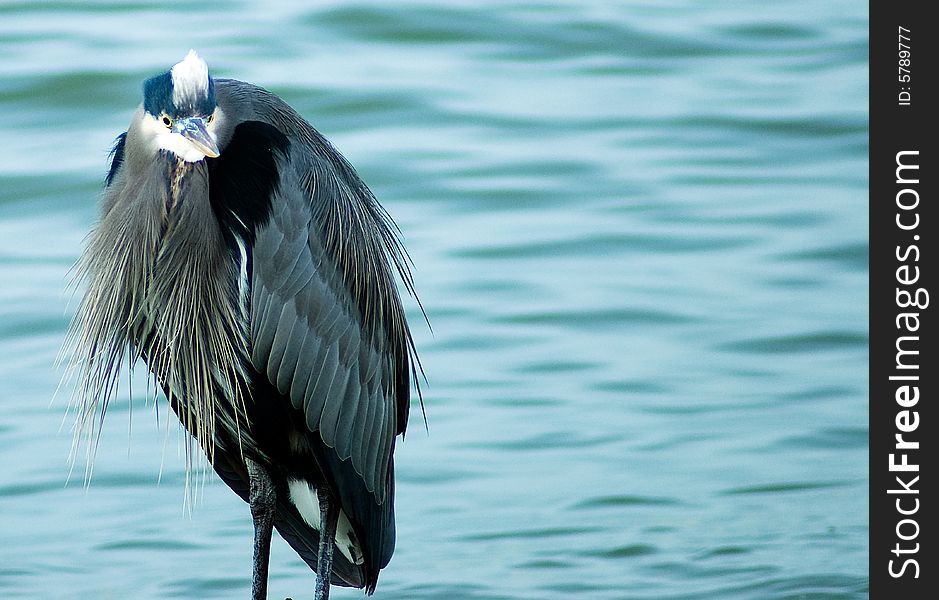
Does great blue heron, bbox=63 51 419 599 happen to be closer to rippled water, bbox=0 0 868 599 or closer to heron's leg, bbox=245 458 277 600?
heron's leg, bbox=245 458 277 600

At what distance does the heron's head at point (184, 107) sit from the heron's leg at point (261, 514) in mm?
1147

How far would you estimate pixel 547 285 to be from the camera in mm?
8047

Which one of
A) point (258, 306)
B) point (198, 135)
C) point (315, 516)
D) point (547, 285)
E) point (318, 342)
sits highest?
point (198, 135)

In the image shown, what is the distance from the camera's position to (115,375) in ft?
13.9

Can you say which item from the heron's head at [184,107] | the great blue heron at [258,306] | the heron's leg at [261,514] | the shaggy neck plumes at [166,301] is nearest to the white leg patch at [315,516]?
the great blue heron at [258,306]

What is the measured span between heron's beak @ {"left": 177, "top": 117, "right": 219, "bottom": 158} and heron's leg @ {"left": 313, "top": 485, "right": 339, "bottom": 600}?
4.13 ft

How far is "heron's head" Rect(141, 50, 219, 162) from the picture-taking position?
3.64m

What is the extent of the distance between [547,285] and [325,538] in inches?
148

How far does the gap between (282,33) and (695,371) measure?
5757mm

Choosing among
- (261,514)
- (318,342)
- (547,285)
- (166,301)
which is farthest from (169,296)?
(547,285)

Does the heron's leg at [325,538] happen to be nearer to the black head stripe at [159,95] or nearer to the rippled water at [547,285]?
the rippled water at [547,285]
